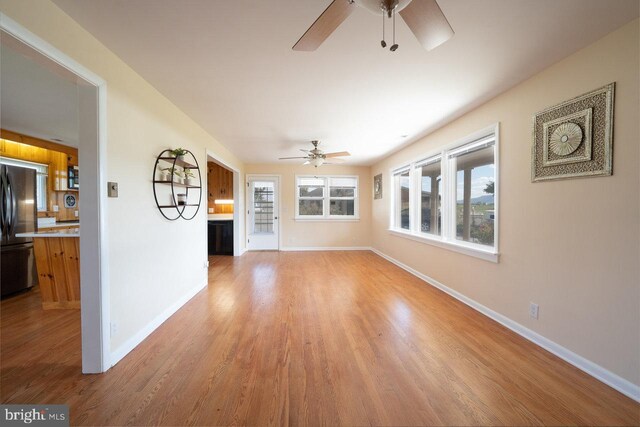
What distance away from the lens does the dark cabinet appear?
591cm

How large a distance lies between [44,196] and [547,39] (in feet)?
21.6

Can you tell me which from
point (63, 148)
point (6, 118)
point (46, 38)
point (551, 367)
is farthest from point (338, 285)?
point (63, 148)

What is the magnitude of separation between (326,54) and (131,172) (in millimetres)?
1853

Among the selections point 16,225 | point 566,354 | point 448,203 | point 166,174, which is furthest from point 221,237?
point 566,354

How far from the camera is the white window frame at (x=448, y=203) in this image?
2.50m

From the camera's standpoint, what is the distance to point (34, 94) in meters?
2.38

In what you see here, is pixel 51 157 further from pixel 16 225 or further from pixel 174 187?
pixel 174 187

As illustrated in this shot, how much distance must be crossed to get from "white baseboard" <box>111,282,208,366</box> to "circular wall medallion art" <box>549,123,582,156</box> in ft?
12.3

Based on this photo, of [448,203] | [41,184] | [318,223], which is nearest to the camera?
[448,203]

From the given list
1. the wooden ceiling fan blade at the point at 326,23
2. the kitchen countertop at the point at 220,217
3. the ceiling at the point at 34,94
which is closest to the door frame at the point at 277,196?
the kitchen countertop at the point at 220,217

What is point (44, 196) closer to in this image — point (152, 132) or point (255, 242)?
point (152, 132)

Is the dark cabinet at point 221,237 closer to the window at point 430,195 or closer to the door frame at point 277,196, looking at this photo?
the door frame at point 277,196

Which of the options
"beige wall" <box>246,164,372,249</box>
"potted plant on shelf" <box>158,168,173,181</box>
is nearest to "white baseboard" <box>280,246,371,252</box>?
"beige wall" <box>246,164,372,249</box>

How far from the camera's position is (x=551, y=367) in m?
1.74
